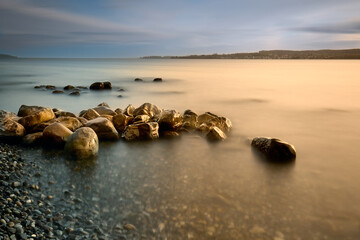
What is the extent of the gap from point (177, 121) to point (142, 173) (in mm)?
3257

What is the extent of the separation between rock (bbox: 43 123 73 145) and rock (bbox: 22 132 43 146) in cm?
20

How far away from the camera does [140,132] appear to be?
771cm

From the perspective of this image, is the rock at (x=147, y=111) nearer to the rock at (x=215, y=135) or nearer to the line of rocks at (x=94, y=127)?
the line of rocks at (x=94, y=127)

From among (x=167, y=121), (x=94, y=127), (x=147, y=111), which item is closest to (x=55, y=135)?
(x=94, y=127)

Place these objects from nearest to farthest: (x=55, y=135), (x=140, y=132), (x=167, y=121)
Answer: (x=55, y=135), (x=140, y=132), (x=167, y=121)

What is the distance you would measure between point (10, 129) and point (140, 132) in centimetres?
333

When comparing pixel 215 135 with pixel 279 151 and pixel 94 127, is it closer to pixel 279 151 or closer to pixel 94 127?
pixel 279 151

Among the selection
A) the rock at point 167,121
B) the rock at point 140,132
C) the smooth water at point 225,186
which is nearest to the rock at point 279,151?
the smooth water at point 225,186

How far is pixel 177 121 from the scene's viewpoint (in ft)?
27.8

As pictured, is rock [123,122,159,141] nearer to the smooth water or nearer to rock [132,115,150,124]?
the smooth water

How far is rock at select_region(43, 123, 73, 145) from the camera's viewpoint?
264 inches

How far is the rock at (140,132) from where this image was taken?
7579 millimetres

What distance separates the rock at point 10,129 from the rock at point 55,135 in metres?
0.84

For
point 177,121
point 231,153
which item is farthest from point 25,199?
point 177,121
